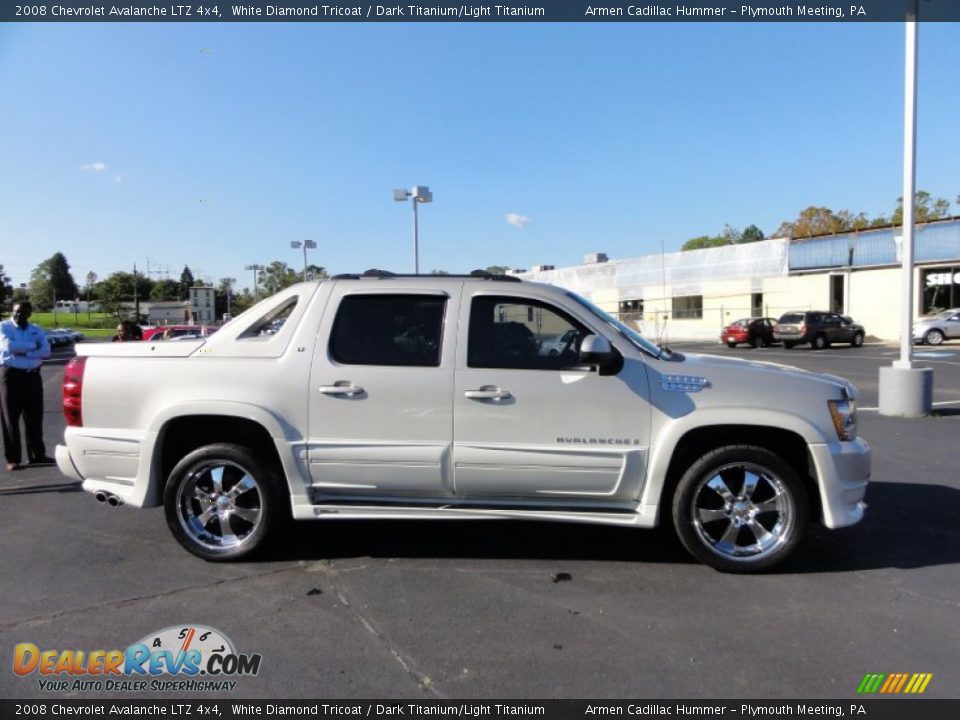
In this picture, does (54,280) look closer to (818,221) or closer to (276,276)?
(276,276)

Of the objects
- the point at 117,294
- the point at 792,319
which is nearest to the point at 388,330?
the point at 792,319

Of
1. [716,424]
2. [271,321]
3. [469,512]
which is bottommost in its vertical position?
[469,512]

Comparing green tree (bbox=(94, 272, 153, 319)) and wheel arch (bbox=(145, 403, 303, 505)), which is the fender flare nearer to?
wheel arch (bbox=(145, 403, 303, 505))

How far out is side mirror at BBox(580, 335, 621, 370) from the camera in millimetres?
3893

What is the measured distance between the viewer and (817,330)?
29.1 metres

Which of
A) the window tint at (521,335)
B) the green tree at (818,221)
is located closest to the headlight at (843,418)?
the window tint at (521,335)

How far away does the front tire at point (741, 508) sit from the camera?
4.02m

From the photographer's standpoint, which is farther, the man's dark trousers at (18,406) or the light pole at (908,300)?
the light pole at (908,300)

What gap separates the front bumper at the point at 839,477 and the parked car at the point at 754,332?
2929cm

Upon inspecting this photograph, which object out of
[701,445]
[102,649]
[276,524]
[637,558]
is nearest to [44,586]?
[102,649]

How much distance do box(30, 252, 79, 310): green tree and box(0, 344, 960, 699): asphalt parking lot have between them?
131 m

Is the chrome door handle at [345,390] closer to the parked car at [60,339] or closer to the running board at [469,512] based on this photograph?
the running board at [469,512]

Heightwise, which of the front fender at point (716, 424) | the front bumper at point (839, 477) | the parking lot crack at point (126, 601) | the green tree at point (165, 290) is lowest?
the parking lot crack at point (126, 601)

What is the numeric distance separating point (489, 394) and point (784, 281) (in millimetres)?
40103
